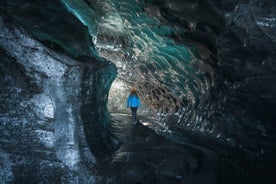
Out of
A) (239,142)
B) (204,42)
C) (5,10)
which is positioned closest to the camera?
(5,10)

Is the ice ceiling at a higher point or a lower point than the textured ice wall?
higher

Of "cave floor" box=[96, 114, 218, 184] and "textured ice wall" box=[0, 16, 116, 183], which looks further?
"cave floor" box=[96, 114, 218, 184]

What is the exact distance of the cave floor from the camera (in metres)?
5.81

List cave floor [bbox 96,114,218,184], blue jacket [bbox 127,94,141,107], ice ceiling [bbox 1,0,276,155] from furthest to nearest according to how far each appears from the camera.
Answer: blue jacket [bbox 127,94,141,107] < cave floor [bbox 96,114,218,184] < ice ceiling [bbox 1,0,276,155]

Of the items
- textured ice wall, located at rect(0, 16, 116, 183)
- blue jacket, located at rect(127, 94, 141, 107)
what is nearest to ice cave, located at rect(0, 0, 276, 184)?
textured ice wall, located at rect(0, 16, 116, 183)

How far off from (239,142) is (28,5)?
238 inches

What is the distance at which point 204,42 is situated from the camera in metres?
6.93

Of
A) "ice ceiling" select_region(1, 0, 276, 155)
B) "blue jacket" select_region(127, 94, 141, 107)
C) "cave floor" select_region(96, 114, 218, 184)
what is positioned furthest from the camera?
"blue jacket" select_region(127, 94, 141, 107)

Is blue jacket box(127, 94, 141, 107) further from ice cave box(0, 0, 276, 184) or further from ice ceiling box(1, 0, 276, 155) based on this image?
ice cave box(0, 0, 276, 184)

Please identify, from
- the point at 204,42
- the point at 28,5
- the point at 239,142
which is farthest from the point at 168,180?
the point at 28,5

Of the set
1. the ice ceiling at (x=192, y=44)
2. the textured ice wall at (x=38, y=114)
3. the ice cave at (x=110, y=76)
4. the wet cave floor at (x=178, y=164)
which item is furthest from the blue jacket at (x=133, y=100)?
the textured ice wall at (x=38, y=114)

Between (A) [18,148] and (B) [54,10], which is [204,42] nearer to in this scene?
(B) [54,10]

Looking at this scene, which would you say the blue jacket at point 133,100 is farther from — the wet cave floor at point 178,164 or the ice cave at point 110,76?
the wet cave floor at point 178,164

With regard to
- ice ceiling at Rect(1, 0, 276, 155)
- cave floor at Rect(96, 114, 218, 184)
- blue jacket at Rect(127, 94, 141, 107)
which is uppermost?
ice ceiling at Rect(1, 0, 276, 155)
